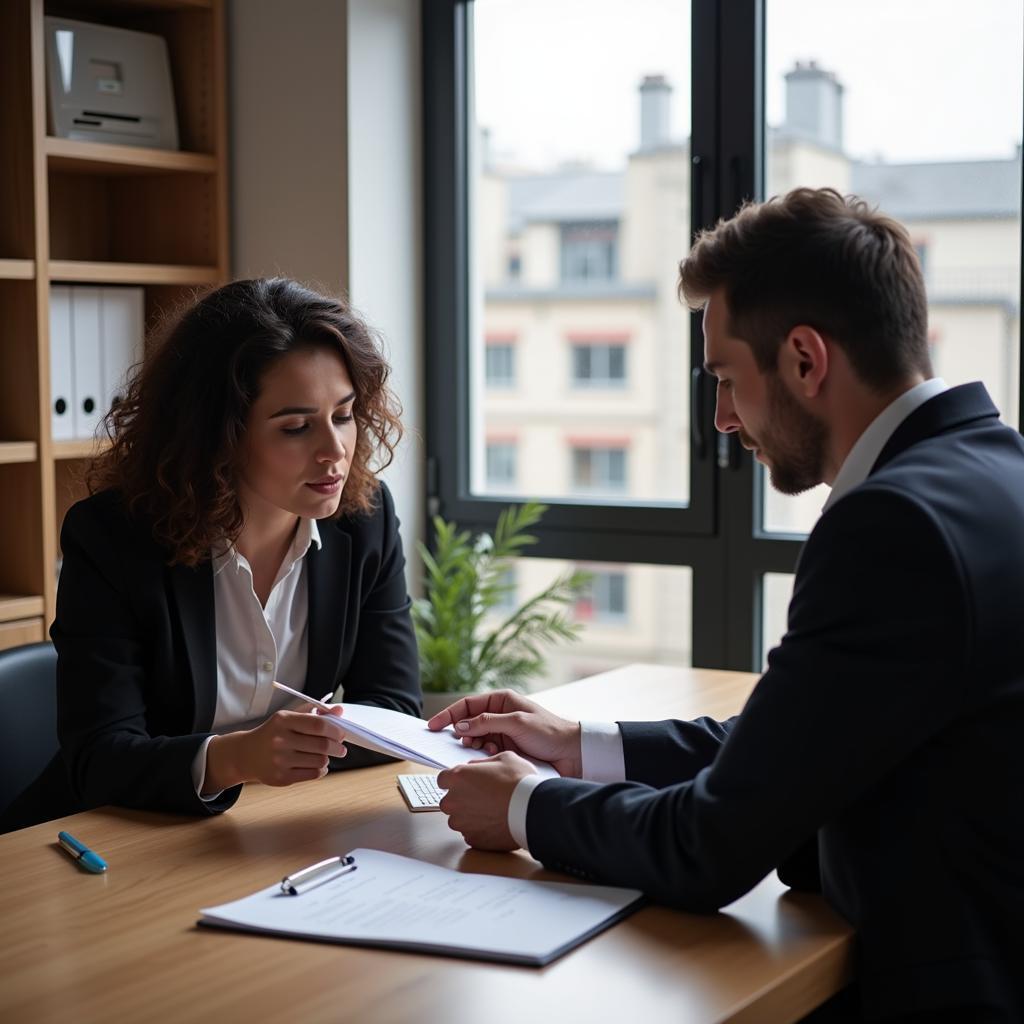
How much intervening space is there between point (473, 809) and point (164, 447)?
746 mm

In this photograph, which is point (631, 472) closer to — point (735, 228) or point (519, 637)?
point (519, 637)

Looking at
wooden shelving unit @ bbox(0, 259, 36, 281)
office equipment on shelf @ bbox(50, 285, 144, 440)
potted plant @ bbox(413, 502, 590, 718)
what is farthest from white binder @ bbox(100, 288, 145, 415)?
potted plant @ bbox(413, 502, 590, 718)

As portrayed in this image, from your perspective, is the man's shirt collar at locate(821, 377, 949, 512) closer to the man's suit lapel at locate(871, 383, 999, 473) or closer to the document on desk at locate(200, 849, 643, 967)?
the man's suit lapel at locate(871, 383, 999, 473)

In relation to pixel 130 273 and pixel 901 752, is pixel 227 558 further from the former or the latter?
pixel 130 273

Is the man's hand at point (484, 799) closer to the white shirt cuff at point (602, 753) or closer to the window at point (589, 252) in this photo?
the white shirt cuff at point (602, 753)

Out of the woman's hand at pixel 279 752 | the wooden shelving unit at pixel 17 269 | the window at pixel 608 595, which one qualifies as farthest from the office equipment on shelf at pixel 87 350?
the woman's hand at pixel 279 752

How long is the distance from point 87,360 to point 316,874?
2.16m

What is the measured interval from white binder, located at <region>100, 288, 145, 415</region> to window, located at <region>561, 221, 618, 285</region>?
108 centimetres

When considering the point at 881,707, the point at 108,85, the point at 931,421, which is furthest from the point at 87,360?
the point at 881,707

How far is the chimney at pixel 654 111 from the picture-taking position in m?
3.31

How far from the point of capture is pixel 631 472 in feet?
11.4

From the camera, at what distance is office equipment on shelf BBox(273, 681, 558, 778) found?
1.62 m

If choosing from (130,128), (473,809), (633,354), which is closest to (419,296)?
(633,354)

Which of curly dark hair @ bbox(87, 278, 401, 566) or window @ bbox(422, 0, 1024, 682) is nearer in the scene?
curly dark hair @ bbox(87, 278, 401, 566)
